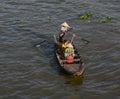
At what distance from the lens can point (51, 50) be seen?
2631 cm

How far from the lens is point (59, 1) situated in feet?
122

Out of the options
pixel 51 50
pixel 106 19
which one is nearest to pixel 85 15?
pixel 106 19

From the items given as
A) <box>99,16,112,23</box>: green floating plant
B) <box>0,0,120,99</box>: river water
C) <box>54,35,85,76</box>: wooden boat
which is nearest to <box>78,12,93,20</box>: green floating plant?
<box>0,0,120,99</box>: river water

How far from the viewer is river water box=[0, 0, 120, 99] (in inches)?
808

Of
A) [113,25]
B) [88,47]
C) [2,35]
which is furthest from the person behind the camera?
[113,25]

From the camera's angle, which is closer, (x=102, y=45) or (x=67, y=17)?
(x=102, y=45)

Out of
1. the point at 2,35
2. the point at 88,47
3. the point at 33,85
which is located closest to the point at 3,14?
the point at 2,35

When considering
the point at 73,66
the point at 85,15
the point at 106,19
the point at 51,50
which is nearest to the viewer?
the point at 73,66

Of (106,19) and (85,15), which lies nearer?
(106,19)

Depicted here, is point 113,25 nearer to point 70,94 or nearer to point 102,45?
point 102,45

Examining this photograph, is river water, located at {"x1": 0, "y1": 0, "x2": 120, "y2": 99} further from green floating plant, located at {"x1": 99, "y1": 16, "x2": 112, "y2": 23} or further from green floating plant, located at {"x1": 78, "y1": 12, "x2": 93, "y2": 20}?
green floating plant, located at {"x1": 78, "y1": 12, "x2": 93, "y2": 20}

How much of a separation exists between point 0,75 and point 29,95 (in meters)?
3.16

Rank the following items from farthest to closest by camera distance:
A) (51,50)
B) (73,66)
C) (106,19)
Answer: (106,19), (51,50), (73,66)

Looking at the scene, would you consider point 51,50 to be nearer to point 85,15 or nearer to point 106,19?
point 85,15
